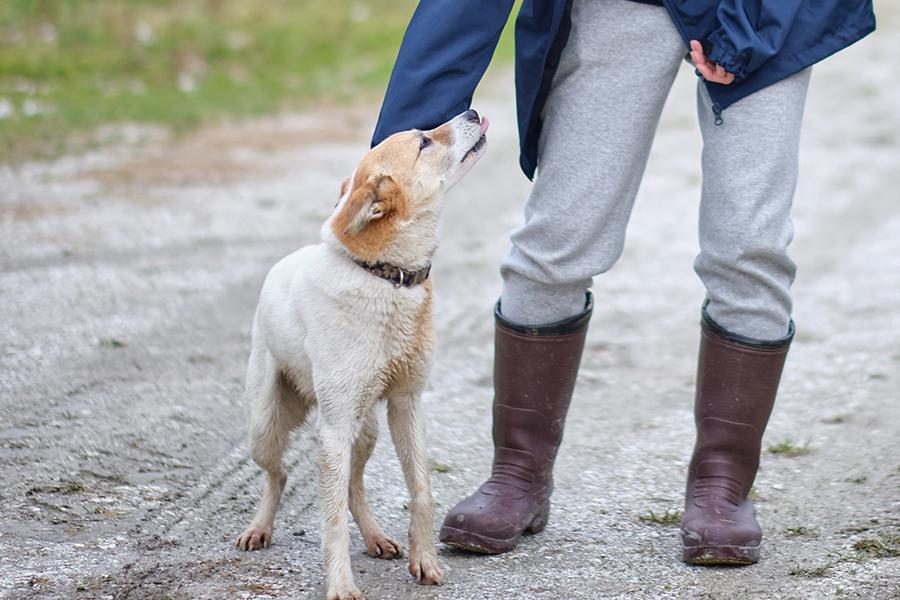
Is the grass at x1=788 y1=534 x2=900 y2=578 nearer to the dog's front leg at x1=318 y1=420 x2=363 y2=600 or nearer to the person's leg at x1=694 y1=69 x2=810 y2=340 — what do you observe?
the person's leg at x1=694 y1=69 x2=810 y2=340

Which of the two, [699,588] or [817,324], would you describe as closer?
[699,588]

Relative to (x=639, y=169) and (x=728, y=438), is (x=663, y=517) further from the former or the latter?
(x=639, y=169)

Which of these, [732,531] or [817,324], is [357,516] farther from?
[817,324]

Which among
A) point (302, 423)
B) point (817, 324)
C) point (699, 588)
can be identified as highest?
point (302, 423)

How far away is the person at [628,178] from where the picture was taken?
2.50 metres

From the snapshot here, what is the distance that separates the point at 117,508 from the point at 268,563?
486 millimetres

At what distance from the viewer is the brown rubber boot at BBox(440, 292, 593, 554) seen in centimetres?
274

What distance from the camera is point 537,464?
9.16ft

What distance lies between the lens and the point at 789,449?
342 centimetres

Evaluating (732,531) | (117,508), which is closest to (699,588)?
(732,531)

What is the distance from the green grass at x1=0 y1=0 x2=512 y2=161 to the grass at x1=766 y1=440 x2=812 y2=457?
16.8 feet

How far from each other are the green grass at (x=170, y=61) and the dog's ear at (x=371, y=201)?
5.11 meters

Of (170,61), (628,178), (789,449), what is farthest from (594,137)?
(170,61)

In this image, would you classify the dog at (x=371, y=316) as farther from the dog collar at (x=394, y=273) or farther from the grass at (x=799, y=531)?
the grass at (x=799, y=531)
